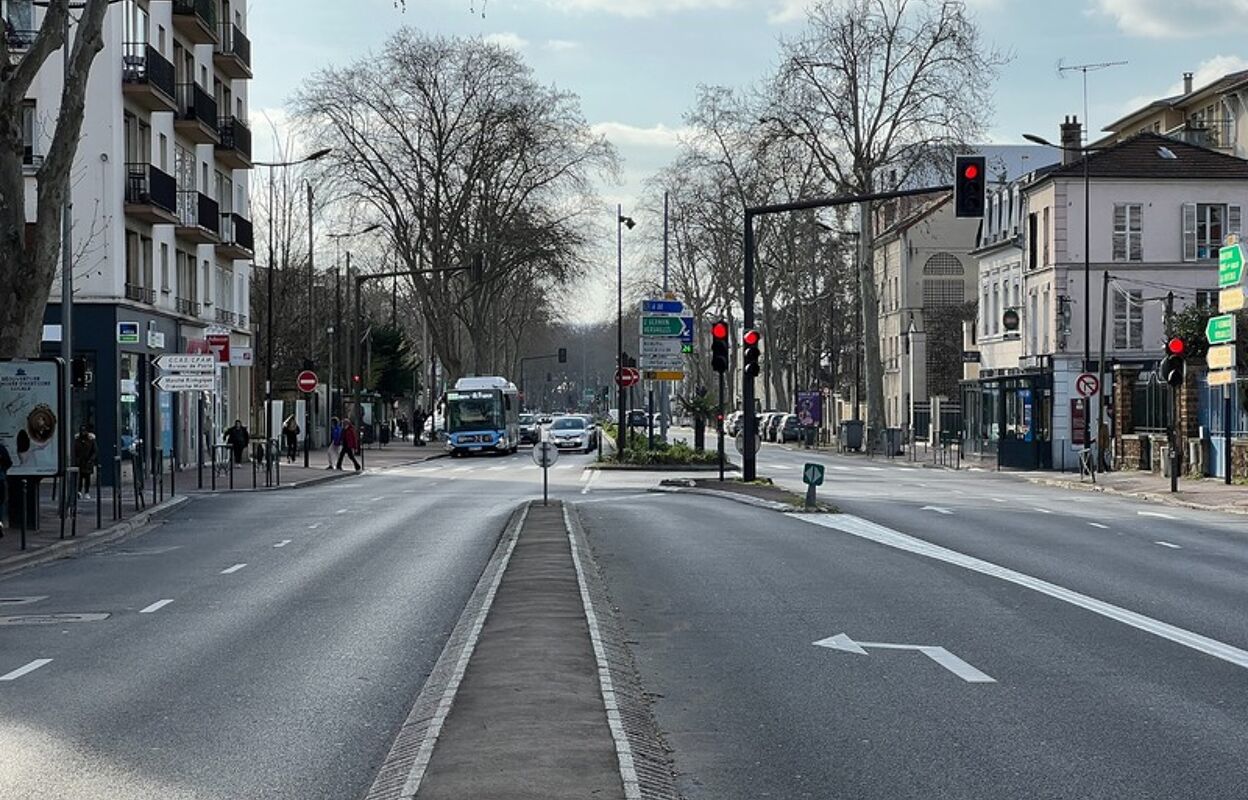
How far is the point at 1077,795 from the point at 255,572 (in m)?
14.3

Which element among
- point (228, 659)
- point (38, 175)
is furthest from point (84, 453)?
point (228, 659)

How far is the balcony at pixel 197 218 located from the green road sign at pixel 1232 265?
27.8m

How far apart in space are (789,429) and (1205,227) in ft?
138

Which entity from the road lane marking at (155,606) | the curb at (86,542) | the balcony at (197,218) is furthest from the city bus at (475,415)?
the road lane marking at (155,606)

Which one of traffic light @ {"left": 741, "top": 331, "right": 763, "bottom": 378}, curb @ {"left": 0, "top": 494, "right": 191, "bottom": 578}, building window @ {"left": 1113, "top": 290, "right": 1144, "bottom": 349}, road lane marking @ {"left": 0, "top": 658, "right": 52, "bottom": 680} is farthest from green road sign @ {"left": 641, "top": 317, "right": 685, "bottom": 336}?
road lane marking @ {"left": 0, "top": 658, "right": 52, "bottom": 680}

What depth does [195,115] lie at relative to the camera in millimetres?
53406

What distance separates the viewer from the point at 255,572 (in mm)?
21078

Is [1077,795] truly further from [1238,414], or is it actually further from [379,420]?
[379,420]

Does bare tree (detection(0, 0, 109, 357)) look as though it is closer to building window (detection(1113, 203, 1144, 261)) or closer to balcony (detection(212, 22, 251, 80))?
balcony (detection(212, 22, 251, 80))

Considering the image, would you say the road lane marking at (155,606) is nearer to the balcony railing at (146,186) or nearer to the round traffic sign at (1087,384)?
the balcony railing at (146,186)

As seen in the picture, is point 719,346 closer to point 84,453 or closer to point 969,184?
point 969,184

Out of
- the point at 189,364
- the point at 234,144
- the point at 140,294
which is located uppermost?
the point at 234,144

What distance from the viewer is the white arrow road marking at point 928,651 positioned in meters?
12.1

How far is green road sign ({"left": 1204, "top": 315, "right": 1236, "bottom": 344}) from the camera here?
3903 cm
